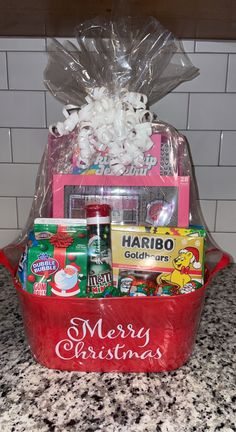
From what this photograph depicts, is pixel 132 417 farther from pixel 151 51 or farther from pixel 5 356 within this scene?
pixel 151 51

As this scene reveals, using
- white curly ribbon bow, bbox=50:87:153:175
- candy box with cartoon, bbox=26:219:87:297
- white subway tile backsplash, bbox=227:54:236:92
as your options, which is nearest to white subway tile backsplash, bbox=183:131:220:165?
white subway tile backsplash, bbox=227:54:236:92

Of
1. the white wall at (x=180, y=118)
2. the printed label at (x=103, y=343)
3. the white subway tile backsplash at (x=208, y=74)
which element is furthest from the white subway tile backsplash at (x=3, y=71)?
the printed label at (x=103, y=343)

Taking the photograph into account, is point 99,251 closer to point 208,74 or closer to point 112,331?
point 112,331

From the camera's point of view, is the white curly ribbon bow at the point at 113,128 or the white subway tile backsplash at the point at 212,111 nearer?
the white curly ribbon bow at the point at 113,128

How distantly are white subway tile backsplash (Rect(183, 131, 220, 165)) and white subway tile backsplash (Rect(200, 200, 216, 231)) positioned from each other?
0.32ft

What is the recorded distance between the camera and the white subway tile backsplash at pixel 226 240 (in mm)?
936

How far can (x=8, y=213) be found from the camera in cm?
93

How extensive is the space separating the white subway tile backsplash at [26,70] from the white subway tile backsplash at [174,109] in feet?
0.89

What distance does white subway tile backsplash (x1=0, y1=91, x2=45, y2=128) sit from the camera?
2.84 feet

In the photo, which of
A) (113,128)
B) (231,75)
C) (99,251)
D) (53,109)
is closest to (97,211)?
(99,251)

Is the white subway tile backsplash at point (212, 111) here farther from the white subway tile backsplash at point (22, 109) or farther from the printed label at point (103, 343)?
the printed label at point (103, 343)

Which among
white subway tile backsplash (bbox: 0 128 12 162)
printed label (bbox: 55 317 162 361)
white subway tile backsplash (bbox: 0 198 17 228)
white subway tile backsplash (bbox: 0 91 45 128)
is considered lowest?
printed label (bbox: 55 317 162 361)

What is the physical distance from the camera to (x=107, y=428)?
442 millimetres

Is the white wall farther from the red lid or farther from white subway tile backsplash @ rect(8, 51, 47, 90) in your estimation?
the red lid
